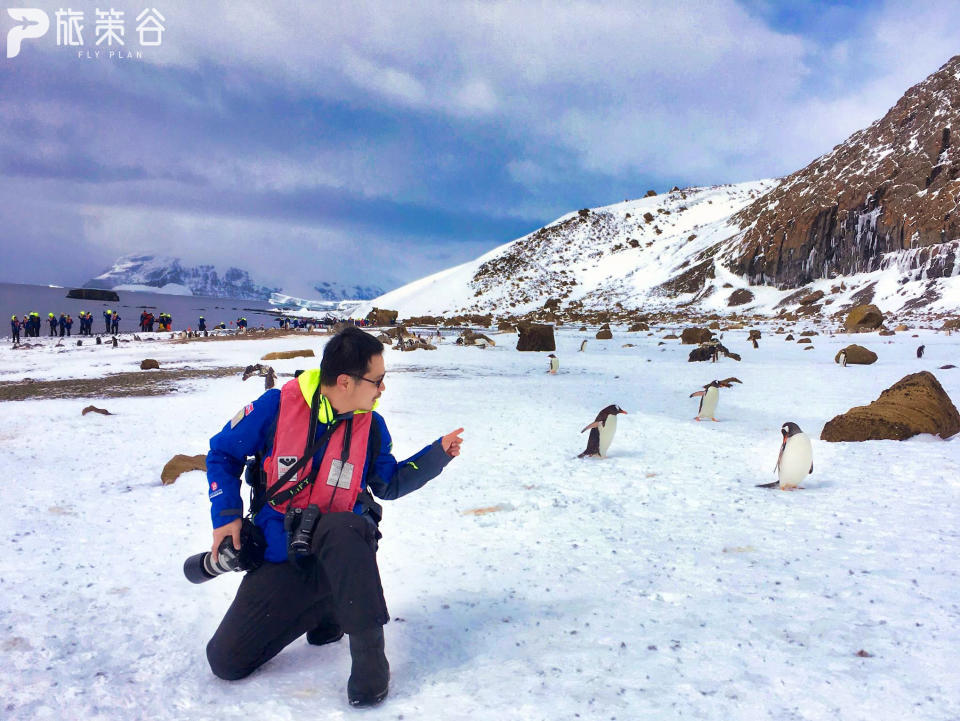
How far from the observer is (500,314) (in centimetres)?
5984

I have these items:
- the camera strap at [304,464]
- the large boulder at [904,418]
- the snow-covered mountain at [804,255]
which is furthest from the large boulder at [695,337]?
the camera strap at [304,464]

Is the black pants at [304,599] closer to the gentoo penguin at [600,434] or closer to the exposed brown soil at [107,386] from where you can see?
the gentoo penguin at [600,434]

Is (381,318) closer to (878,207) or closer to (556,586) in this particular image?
(878,207)

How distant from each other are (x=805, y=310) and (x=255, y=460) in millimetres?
40202

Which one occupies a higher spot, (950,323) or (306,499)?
(950,323)

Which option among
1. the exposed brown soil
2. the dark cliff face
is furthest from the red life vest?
the dark cliff face

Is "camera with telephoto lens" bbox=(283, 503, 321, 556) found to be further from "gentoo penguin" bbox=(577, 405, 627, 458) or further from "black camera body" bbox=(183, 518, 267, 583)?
"gentoo penguin" bbox=(577, 405, 627, 458)

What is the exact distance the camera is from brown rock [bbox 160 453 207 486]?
18.4ft

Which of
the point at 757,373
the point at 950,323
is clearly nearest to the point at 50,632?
the point at 757,373

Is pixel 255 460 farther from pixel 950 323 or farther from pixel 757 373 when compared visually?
pixel 950 323

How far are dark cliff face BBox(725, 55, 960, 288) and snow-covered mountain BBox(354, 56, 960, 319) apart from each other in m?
0.09

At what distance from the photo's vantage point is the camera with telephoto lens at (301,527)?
7.87 ft

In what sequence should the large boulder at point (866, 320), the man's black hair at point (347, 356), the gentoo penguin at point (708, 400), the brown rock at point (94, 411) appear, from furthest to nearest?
the large boulder at point (866, 320) < the brown rock at point (94, 411) < the gentoo penguin at point (708, 400) < the man's black hair at point (347, 356)

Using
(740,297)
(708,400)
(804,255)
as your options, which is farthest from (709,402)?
(804,255)
